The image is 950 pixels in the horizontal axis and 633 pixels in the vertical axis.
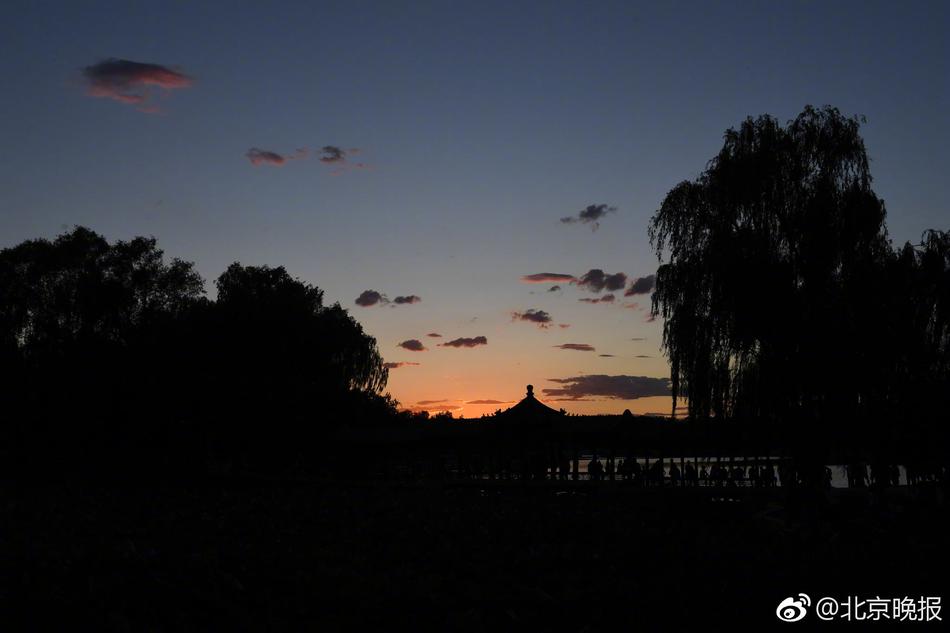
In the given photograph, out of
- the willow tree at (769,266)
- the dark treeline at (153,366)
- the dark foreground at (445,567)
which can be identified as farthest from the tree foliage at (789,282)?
the dark treeline at (153,366)

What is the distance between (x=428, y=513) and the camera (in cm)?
1739

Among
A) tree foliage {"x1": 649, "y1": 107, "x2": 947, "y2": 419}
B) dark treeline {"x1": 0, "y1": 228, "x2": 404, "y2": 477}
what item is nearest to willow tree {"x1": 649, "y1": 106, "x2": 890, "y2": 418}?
tree foliage {"x1": 649, "y1": 107, "x2": 947, "y2": 419}

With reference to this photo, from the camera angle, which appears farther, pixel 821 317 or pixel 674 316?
pixel 674 316

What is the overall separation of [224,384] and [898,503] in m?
29.9

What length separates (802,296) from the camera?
21281 mm

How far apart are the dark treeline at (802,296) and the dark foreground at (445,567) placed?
3.40 metres

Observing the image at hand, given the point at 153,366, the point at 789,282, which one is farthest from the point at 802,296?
→ the point at 153,366

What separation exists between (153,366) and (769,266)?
86.6 feet

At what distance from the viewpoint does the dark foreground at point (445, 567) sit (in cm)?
739

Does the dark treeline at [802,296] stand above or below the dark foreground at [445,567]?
above

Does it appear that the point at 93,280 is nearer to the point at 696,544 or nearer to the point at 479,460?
the point at 479,460

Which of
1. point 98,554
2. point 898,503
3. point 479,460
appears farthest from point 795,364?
point 479,460

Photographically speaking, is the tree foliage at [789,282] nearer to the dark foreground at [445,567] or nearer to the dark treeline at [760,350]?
the dark treeline at [760,350]

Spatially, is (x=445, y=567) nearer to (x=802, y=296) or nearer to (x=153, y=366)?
(x=802, y=296)
